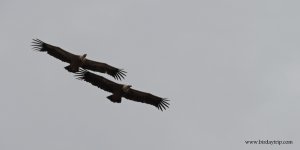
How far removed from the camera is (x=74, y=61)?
8581cm

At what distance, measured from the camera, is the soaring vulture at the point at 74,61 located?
282 ft

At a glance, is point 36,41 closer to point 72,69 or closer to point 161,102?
point 72,69

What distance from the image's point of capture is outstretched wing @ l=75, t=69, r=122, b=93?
3410 inches

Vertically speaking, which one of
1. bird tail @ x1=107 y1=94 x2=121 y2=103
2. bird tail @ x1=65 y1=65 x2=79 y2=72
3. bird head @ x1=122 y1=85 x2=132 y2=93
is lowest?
bird tail @ x1=107 y1=94 x2=121 y2=103

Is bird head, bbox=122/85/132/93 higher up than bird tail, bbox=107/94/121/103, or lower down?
higher up

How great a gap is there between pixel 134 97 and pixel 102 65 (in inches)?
102

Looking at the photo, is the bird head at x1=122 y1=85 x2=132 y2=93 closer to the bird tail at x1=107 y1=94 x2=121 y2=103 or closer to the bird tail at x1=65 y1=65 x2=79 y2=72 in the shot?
the bird tail at x1=107 y1=94 x2=121 y2=103

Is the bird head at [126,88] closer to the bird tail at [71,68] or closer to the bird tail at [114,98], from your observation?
the bird tail at [114,98]

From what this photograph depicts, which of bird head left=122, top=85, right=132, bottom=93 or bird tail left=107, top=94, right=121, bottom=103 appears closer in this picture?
bird tail left=107, top=94, right=121, bottom=103

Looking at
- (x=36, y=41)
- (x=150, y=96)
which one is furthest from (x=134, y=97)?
(x=36, y=41)

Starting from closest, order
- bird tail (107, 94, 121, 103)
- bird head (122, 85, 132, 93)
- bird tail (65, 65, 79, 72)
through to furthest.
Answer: bird tail (65, 65, 79, 72) → bird tail (107, 94, 121, 103) → bird head (122, 85, 132, 93)

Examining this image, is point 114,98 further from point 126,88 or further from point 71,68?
point 71,68

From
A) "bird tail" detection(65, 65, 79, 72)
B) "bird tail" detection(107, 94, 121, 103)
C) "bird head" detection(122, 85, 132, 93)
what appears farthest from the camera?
"bird head" detection(122, 85, 132, 93)

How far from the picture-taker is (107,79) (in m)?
86.9
